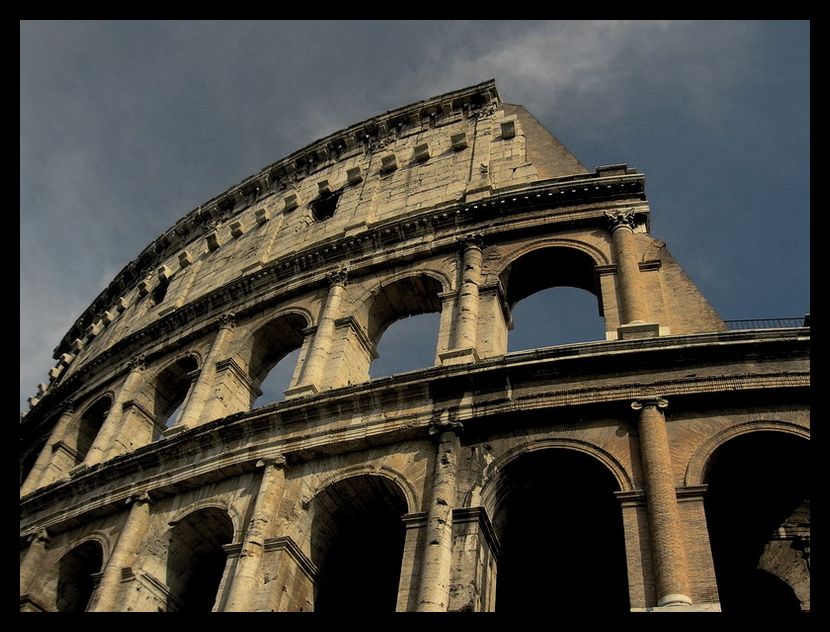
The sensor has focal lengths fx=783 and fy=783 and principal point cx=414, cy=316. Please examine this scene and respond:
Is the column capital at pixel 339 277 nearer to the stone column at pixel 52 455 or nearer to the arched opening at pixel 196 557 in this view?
the arched opening at pixel 196 557

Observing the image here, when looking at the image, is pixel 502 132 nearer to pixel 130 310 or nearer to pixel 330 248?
pixel 330 248

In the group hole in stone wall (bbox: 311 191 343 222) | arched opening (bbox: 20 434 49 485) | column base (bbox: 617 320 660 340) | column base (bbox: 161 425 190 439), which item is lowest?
column base (bbox: 161 425 190 439)

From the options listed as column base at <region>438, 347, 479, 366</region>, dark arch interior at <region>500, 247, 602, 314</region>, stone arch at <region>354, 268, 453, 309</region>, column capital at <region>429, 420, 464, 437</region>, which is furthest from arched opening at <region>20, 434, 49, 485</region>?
column capital at <region>429, 420, 464, 437</region>

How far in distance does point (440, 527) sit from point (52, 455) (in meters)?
13.1

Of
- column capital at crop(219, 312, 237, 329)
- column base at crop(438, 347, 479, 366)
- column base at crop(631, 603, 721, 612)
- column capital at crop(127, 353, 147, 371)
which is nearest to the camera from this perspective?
column base at crop(631, 603, 721, 612)

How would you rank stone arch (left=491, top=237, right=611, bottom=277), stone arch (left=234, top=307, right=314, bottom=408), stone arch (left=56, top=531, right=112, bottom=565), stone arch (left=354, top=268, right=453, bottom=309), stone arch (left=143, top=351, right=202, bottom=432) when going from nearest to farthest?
stone arch (left=56, top=531, right=112, bottom=565) → stone arch (left=491, top=237, right=611, bottom=277) → stone arch (left=354, top=268, right=453, bottom=309) → stone arch (left=234, top=307, right=314, bottom=408) → stone arch (left=143, top=351, right=202, bottom=432)

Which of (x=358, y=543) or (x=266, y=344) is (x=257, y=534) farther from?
(x=266, y=344)

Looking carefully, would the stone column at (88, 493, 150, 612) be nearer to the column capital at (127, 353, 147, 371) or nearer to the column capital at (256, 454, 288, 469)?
the column capital at (256, 454, 288, 469)

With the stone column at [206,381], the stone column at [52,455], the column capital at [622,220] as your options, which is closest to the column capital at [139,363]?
the stone column at [206,381]

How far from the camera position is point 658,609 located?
30.3 ft

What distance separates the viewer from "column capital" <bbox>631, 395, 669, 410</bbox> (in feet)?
37.4

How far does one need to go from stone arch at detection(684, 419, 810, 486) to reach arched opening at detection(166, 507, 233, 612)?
24.9 feet
